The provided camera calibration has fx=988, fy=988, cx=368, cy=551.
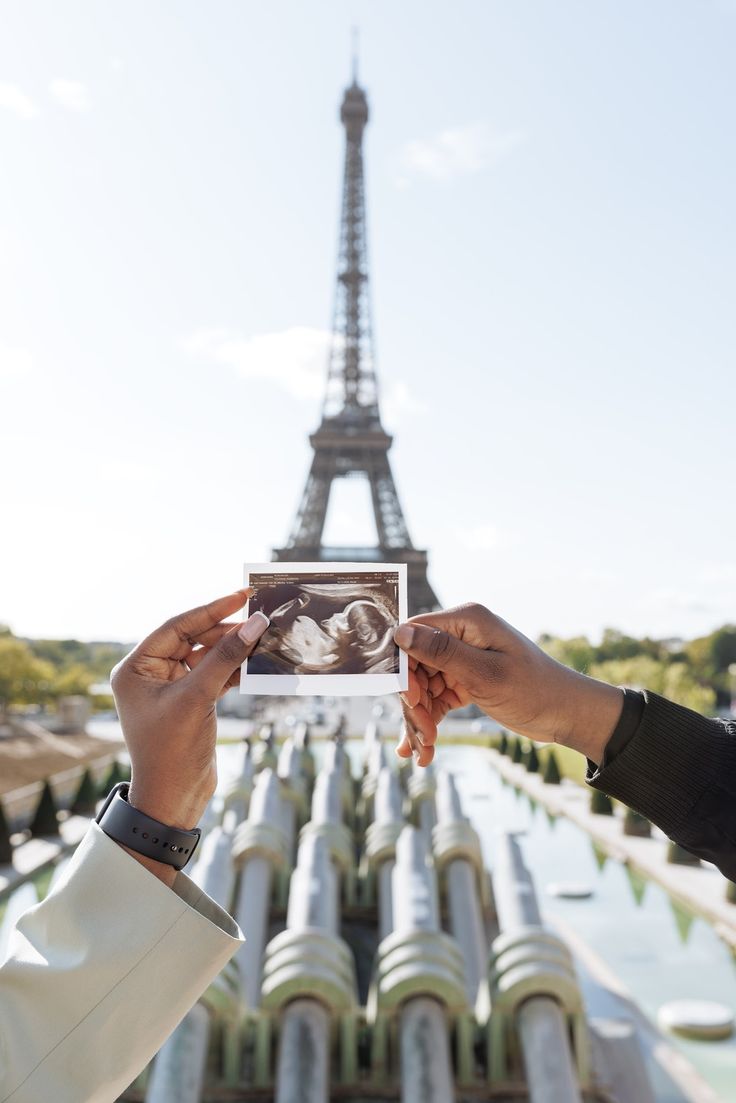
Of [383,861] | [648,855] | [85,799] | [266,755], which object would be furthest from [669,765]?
[85,799]

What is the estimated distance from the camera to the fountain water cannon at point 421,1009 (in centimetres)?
460

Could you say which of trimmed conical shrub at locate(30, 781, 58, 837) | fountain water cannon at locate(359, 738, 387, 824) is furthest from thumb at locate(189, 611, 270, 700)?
trimmed conical shrub at locate(30, 781, 58, 837)

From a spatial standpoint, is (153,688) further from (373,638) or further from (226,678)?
(373,638)

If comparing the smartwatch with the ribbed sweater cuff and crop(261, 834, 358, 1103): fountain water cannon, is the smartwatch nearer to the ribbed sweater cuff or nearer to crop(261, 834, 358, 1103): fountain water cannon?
the ribbed sweater cuff

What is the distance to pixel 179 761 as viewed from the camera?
174 centimetres

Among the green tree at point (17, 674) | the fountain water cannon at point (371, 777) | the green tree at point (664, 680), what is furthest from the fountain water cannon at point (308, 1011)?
the green tree at point (17, 674)

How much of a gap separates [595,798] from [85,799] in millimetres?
8429

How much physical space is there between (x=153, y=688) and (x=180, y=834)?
28cm

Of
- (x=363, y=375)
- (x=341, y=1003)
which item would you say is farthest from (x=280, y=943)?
(x=363, y=375)

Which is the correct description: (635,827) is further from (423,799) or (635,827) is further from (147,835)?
(147,835)

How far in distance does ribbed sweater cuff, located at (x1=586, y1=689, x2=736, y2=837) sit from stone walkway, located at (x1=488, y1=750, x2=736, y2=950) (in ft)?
25.9

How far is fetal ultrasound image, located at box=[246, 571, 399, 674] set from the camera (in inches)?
80.7

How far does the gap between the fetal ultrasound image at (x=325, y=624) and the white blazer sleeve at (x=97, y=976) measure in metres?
0.56

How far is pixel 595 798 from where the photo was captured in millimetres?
16078
